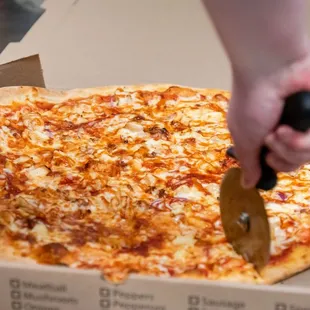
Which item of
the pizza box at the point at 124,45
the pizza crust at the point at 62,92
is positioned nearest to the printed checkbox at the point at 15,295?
the pizza crust at the point at 62,92

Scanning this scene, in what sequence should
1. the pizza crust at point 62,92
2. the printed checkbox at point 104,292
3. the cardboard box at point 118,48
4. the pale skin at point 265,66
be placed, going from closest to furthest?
the pale skin at point 265,66 → the printed checkbox at point 104,292 → the pizza crust at point 62,92 → the cardboard box at point 118,48

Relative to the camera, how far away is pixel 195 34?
1.86 meters

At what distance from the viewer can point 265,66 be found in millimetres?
614

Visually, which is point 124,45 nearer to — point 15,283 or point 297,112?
point 15,283

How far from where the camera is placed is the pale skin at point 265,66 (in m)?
0.58

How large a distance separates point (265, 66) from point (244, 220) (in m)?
0.34

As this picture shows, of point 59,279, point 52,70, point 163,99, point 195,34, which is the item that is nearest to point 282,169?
point 59,279

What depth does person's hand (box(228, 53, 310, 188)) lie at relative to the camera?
24.5 inches

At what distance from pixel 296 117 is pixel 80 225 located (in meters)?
0.51

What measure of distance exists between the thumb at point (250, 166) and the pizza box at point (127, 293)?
0.13 metres

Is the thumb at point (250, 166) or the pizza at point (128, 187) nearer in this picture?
the thumb at point (250, 166)

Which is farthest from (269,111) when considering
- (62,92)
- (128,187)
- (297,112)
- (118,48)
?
(118,48)

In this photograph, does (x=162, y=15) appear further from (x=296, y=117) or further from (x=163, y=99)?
(x=296, y=117)

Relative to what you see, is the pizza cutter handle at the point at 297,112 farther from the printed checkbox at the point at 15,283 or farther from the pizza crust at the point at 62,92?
the pizza crust at the point at 62,92
